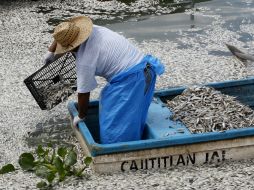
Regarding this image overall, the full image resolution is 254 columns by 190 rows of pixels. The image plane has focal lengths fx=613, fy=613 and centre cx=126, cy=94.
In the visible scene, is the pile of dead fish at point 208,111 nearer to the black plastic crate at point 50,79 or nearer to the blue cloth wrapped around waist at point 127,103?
the blue cloth wrapped around waist at point 127,103

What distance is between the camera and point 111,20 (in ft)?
32.6

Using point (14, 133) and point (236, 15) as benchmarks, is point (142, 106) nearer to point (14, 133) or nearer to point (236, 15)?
point (14, 133)

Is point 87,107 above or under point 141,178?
above

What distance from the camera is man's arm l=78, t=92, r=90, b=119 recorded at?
5082 millimetres

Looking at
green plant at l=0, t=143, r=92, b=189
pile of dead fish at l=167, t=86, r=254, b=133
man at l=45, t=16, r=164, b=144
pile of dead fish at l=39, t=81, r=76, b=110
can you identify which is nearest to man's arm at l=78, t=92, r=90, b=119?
man at l=45, t=16, r=164, b=144

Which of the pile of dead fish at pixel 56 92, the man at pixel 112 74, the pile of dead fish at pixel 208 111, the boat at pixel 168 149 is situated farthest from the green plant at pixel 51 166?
the pile of dead fish at pixel 208 111

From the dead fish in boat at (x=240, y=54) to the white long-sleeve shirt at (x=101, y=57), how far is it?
2935 millimetres

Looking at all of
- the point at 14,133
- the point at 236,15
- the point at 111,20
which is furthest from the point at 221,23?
the point at 14,133

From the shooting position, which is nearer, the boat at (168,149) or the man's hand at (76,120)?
the boat at (168,149)

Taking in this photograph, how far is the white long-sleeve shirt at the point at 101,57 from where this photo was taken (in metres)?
4.96

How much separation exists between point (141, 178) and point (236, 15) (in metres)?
5.70

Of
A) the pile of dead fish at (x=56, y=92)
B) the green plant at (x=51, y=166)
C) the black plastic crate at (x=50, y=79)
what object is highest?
the black plastic crate at (x=50, y=79)

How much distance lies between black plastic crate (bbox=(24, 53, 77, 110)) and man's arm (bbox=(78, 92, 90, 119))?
666 millimetres

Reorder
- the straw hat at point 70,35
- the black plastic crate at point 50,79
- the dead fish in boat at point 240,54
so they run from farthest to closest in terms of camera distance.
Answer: the dead fish in boat at point 240,54, the black plastic crate at point 50,79, the straw hat at point 70,35
